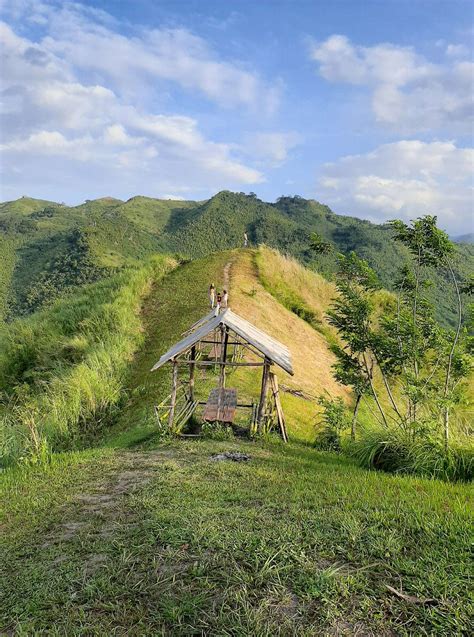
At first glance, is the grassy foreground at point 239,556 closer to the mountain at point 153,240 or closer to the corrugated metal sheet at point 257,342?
the corrugated metal sheet at point 257,342

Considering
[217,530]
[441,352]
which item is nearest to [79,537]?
[217,530]

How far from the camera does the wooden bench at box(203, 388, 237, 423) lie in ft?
28.5

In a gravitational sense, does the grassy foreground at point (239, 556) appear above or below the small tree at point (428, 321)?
below

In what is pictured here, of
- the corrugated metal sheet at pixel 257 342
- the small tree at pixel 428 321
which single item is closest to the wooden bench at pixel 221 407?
the corrugated metal sheet at pixel 257 342

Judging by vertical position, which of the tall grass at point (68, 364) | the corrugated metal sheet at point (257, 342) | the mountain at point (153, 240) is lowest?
the tall grass at point (68, 364)

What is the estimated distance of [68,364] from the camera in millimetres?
14672

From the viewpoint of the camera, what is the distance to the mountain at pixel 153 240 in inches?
2286

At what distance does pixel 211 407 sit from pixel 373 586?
20.6ft

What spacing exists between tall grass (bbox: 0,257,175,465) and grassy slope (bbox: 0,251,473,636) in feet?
8.01

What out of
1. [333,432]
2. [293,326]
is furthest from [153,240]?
[333,432]

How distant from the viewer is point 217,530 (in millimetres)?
4008

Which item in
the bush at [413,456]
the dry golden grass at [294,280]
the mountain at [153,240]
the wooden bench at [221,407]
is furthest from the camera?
the mountain at [153,240]

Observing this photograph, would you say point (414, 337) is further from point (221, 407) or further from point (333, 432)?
point (221, 407)

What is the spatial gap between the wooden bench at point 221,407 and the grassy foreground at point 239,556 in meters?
2.85
